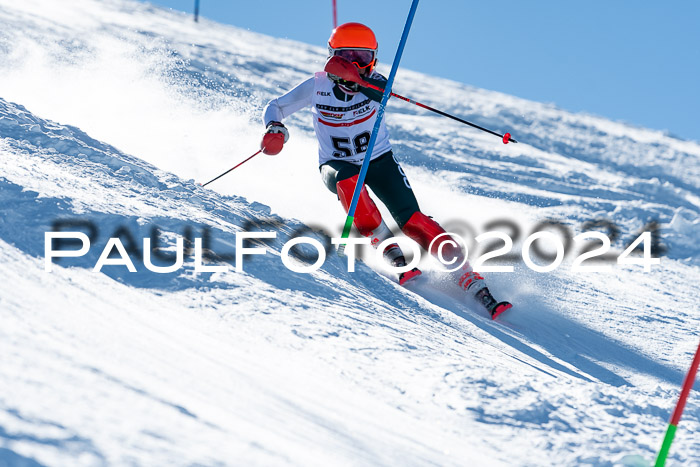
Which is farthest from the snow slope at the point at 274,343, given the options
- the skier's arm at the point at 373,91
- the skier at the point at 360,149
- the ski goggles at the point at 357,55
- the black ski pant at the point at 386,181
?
the ski goggles at the point at 357,55

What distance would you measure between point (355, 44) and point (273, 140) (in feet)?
2.63

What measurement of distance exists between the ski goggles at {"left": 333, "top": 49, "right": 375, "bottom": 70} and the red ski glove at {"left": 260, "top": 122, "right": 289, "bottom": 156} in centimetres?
62

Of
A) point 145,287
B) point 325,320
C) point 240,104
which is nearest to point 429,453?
point 325,320

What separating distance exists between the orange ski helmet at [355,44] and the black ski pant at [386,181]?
0.61m

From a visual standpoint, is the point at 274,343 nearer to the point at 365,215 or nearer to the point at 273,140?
the point at 365,215

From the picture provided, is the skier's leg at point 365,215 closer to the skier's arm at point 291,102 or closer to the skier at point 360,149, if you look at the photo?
the skier at point 360,149

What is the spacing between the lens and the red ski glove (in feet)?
15.2

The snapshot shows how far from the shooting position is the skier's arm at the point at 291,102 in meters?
4.75

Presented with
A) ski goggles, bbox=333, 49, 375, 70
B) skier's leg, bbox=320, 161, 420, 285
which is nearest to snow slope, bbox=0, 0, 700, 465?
skier's leg, bbox=320, 161, 420, 285

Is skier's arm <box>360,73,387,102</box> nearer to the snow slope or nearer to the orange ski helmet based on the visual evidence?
the orange ski helmet

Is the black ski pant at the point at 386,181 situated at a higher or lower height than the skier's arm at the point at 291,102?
lower

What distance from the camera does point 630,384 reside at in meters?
3.48

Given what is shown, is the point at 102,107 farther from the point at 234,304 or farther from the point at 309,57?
the point at 309,57

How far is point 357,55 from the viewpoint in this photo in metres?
4.55
